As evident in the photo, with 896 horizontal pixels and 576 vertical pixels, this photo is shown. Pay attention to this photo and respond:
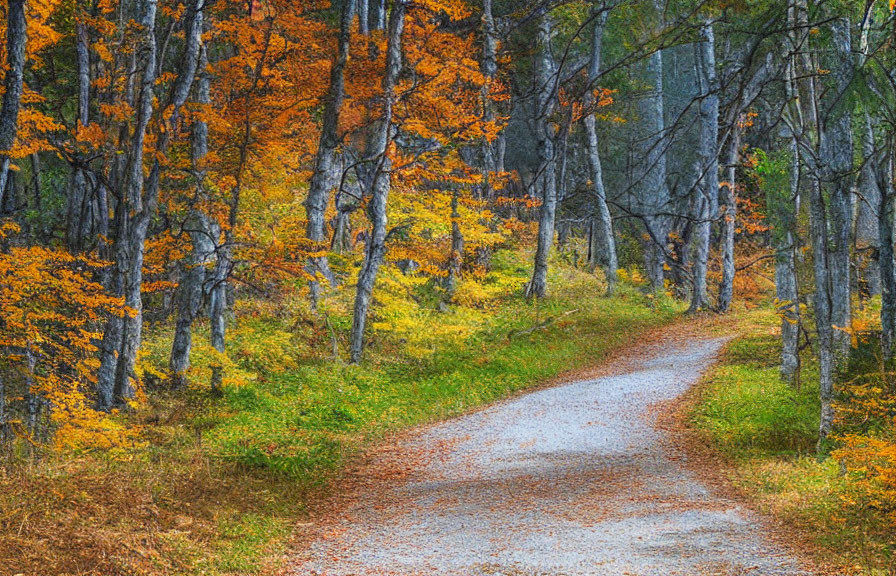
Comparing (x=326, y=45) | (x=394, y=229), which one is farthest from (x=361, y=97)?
(x=394, y=229)

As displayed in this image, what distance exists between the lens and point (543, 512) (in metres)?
8.49

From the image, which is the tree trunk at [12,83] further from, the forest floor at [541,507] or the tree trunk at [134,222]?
the forest floor at [541,507]

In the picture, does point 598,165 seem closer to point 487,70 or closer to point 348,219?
point 487,70

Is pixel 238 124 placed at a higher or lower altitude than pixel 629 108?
lower

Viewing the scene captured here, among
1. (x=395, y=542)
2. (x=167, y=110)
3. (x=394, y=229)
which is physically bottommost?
(x=395, y=542)

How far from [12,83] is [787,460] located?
33.2 feet

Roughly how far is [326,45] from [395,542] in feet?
56.8

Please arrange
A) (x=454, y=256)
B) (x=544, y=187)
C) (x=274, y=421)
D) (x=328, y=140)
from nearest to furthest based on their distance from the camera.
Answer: (x=274, y=421) < (x=328, y=140) < (x=454, y=256) < (x=544, y=187)

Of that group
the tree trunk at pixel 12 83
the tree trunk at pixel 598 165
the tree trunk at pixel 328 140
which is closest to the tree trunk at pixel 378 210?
the tree trunk at pixel 328 140

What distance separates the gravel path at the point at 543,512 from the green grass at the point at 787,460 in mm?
446

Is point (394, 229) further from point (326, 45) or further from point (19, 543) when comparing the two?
point (19, 543)

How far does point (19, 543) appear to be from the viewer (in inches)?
234

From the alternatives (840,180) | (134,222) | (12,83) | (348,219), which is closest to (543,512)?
(840,180)

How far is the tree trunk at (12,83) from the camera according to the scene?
8.20 meters
